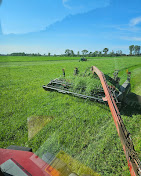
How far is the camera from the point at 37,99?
6.24m

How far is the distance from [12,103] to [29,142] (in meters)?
3.21

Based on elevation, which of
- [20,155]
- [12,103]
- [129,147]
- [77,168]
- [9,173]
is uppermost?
[129,147]

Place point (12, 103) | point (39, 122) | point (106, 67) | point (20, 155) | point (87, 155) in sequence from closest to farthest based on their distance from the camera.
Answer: point (20, 155) → point (87, 155) → point (39, 122) → point (12, 103) → point (106, 67)

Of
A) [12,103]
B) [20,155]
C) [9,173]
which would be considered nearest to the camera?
[9,173]

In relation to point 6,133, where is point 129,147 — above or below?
above

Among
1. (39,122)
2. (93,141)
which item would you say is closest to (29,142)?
(39,122)

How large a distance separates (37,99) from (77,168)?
446 cm

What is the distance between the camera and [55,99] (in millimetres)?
6148

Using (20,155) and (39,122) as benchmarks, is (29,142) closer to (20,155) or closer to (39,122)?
(39,122)

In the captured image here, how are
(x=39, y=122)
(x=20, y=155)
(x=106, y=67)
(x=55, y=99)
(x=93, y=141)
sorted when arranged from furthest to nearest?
(x=106, y=67) → (x=55, y=99) → (x=39, y=122) → (x=93, y=141) → (x=20, y=155)

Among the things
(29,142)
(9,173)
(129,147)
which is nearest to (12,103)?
(29,142)

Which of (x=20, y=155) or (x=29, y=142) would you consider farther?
(x=29, y=142)

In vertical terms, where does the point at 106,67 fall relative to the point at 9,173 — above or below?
above

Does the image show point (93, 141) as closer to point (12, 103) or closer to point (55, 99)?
point (55, 99)
